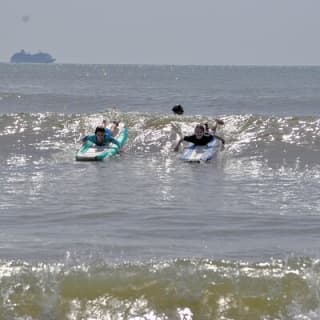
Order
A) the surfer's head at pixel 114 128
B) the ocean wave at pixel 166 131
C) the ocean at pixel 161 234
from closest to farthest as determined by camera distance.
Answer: the ocean at pixel 161 234
the ocean wave at pixel 166 131
the surfer's head at pixel 114 128

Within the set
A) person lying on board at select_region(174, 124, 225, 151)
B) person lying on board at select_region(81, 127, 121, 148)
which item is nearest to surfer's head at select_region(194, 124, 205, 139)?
person lying on board at select_region(174, 124, 225, 151)

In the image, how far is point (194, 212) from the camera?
12.7 m

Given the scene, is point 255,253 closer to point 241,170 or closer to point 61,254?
point 61,254

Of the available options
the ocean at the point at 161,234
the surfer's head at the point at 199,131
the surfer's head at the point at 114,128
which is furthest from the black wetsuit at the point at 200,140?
the surfer's head at the point at 114,128

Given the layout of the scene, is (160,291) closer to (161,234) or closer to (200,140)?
(161,234)

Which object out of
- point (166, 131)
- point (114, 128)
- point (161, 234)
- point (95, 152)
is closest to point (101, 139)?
point (95, 152)

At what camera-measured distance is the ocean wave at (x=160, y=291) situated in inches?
316

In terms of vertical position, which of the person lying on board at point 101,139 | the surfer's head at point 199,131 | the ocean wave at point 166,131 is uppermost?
the surfer's head at point 199,131

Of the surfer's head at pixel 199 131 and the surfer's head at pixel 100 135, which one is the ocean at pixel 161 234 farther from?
the surfer's head at pixel 199 131

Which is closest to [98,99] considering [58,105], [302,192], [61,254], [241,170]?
[58,105]

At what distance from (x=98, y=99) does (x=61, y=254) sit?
40.7 m

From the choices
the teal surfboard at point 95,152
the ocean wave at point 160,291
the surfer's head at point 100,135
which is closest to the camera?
the ocean wave at point 160,291

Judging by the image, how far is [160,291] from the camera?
8.28 metres

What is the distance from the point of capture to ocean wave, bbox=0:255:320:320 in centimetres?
802
